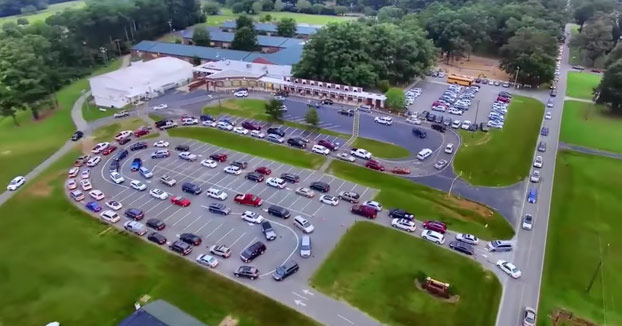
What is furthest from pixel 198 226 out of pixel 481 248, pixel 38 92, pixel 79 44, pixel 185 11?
pixel 185 11

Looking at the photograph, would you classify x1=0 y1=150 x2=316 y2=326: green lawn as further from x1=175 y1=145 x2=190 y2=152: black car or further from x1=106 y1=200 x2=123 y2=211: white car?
x1=175 y1=145 x2=190 y2=152: black car

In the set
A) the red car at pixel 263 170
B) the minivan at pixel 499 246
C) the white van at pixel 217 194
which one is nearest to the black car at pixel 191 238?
the white van at pixel 217 194

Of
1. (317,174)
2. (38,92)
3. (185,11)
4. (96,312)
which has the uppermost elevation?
(185,11)

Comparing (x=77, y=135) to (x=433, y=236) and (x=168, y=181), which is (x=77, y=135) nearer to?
(x=168, y=181)

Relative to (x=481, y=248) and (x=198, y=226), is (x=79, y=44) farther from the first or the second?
(x=481, y=248)

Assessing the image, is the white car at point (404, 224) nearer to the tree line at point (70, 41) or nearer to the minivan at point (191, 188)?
the minivan at point (191, 188)

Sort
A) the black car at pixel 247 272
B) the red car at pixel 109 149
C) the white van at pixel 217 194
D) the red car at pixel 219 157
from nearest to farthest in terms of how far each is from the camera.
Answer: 1. the black car at pixel 247 272
2. the white van at pixel 217 194
3. the red car at pixel 219 157
4. the red car at pixel 109 149
